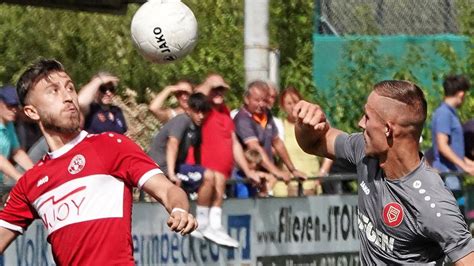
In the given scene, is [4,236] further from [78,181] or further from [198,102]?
[198,102]

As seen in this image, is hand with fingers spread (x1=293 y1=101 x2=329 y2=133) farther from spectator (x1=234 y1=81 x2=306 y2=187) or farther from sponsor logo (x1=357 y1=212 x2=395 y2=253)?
spectator (x1=234 y1=81 x2=306 y2=187)

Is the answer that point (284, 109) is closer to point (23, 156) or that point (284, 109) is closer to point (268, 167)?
point (268, 167)

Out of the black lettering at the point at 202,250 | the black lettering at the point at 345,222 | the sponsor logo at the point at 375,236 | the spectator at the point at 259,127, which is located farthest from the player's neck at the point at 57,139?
the black lettering at the point at 345,222

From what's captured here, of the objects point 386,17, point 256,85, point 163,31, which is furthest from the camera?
point 386,17

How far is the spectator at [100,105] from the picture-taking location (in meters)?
11.1

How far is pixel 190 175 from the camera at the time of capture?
38.0 feet

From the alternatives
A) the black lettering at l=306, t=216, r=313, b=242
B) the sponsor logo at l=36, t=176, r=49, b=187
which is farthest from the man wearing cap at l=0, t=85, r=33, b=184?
the sponsor logo at l=36, t=176, r=49, b=187

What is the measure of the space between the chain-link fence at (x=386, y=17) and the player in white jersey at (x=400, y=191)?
495 inches

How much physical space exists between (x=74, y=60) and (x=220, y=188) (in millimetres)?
5633

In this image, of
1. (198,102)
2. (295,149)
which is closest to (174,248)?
(198,102)

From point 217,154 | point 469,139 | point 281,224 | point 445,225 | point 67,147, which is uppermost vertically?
point 469,139

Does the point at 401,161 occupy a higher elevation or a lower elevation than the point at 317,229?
lower

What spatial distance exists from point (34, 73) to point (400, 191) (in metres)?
1.81

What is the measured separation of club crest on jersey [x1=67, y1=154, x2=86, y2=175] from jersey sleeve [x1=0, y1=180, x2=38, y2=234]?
0.31m
